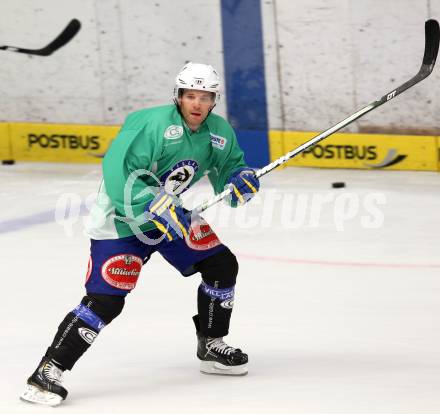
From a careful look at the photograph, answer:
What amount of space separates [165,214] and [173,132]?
29 centimetres

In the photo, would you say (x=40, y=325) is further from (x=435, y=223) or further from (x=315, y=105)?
(x=315, y=105)

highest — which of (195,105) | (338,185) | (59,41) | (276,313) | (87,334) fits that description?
(195,105)

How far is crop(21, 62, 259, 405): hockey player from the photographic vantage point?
451 centimetres

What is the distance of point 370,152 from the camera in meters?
9.15

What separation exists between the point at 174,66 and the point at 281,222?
2.36 m

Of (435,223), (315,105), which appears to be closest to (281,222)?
(435,223)

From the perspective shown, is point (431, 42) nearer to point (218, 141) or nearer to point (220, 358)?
point (218, 141)

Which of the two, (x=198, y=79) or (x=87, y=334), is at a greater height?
(x=198, y=79)

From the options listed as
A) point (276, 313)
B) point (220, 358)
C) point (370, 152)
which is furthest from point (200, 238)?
point (370, 152)

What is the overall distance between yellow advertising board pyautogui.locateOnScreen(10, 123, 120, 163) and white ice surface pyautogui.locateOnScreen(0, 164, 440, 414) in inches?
49.6

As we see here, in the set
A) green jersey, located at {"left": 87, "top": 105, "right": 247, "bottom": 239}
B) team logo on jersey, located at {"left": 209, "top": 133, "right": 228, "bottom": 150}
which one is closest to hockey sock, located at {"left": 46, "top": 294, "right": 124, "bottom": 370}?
green jersey, located at {"left": 87, "top": 105, "right": 247, "bottom": 239}

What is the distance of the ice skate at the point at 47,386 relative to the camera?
14.9ft

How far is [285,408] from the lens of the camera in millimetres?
4465

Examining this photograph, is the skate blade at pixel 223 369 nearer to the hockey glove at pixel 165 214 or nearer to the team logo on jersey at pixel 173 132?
the hockey glove at pixel 165 214
